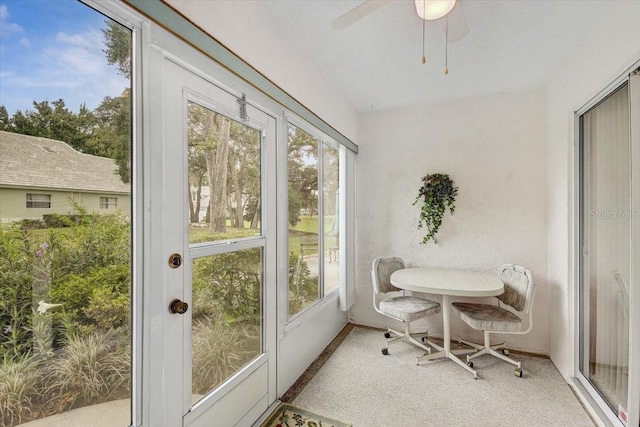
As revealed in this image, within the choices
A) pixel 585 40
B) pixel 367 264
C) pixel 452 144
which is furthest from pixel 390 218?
pixel 585 40

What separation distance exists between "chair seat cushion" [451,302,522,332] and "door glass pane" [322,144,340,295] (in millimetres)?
1214

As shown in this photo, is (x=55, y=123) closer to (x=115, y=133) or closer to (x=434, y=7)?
(x=115, y=133)

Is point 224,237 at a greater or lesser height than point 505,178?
lesser

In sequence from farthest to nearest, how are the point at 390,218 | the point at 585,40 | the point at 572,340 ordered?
the point at 390,218 → the point at 572,340 → the point at 585,40

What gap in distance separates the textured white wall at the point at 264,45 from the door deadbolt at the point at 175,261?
3.38ft

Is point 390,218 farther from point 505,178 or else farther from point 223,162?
point 223,162

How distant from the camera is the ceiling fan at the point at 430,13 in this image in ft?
4.36

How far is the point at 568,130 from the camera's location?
2.32m

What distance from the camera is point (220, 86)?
5.00 ft

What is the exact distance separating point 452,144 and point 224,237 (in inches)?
105

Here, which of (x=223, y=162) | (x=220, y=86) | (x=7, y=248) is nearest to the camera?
(x=7, y=248)

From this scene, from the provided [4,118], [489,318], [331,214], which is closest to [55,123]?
[4,118]

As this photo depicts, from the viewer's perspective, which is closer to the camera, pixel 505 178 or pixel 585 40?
pixel 585 40

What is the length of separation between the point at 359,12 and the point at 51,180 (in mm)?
1382
